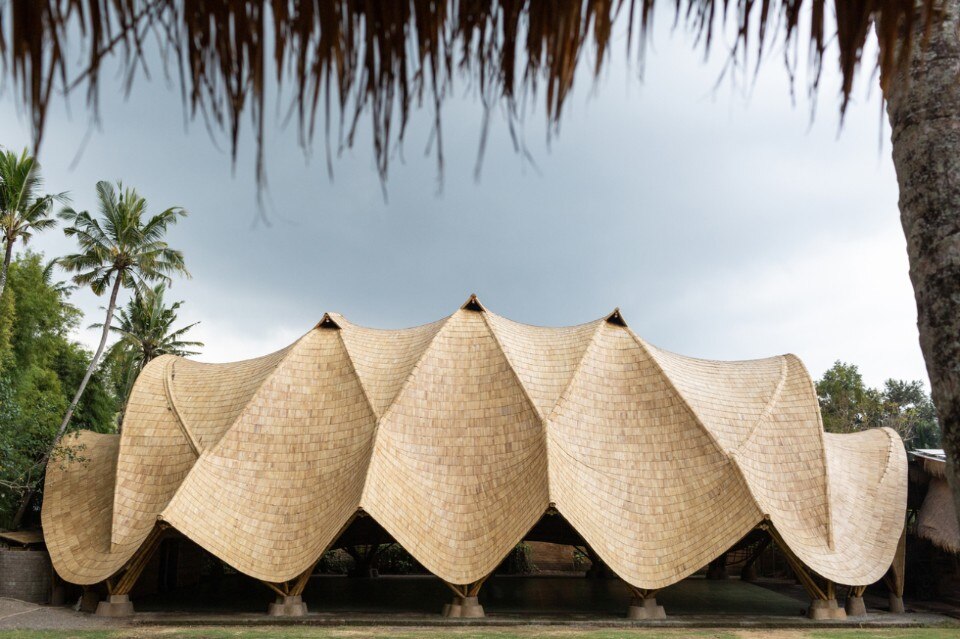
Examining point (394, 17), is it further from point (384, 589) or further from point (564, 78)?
point (384, 589)

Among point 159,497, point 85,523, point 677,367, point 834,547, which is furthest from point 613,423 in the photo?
point 85,523

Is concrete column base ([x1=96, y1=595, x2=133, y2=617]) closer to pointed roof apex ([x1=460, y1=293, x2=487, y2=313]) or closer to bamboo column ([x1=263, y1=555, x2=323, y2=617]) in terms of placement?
bamboo column ([x1=263, y1=555, x2=323, y2=617])

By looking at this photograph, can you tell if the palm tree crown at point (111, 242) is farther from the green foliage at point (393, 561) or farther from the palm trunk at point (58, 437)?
the green foliage at point (393, 561)

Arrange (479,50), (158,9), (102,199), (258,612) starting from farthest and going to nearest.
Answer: (102,199) → (258,612) → (479,50) → (158,9)

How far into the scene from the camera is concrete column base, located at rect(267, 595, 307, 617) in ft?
55.7

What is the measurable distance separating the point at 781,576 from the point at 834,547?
501 inches

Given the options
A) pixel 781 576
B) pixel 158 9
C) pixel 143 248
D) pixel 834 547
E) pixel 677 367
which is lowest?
pixel 781 576

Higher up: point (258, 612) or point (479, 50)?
point (479, 50)

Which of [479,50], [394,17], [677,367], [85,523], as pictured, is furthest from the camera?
[677,367]

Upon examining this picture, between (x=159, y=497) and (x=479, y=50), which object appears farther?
(x=159, y=497)

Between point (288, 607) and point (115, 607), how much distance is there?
14.1 ft

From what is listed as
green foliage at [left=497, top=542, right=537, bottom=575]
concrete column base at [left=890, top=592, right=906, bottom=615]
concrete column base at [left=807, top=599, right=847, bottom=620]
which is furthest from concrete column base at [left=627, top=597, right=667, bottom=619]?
green foliage at [left=497, top=542, right=537, bottom=575]

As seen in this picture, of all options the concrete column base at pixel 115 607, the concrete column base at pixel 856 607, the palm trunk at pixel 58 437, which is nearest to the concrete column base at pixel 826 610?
the concrete column base at pixel 856 607

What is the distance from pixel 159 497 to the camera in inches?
745
